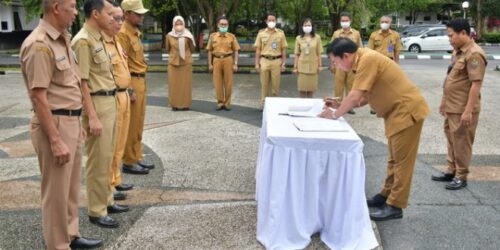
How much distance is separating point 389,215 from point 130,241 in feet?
6.80

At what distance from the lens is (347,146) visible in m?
3.33

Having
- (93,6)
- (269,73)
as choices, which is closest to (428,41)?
(269,73)

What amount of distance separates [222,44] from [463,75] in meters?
5.32

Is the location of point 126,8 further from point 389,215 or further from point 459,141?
point 459,141

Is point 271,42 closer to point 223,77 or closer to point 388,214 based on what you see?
point 223,77

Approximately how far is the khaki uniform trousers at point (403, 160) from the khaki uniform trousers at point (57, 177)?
237 cm

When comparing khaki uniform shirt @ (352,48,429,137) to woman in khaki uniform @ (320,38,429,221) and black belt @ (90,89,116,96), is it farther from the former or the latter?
black belt @ (90,89,116,96)

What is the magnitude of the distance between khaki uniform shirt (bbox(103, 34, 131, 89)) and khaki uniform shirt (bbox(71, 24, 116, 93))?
14.0 inches

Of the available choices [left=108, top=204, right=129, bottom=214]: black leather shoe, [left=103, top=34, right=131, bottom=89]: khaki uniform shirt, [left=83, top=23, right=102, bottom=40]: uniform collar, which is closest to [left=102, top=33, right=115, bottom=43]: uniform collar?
[left=103, top=34, right=131, bottom=89]: khaki uniform shirt

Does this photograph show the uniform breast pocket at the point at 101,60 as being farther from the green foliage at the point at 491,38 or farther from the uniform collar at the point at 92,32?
the green foliage at the point at 491,38

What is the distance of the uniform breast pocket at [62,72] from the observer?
9.89 feet

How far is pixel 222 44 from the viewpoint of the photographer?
9406 mm

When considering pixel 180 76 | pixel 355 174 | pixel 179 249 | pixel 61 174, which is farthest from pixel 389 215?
pixel 180 76

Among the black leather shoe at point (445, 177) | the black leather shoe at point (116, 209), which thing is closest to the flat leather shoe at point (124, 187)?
the black leather shoe at point (116, 209)
